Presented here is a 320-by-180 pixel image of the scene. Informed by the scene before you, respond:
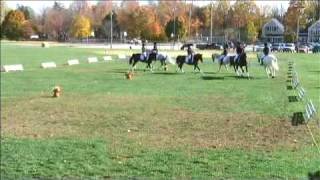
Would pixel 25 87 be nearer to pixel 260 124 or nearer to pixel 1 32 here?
pixel 260 124

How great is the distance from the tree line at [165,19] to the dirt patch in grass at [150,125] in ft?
7.43

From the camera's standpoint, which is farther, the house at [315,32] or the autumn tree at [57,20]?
the autumn tree at [57,20]

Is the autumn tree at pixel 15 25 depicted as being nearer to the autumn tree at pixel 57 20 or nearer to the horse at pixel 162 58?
the autumn tree at pixel 57 20

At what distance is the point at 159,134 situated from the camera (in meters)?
13.3

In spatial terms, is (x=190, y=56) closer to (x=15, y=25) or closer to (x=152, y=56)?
(x=152, y=56)

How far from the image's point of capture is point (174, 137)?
1298cm

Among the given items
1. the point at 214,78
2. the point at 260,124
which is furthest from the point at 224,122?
the point at 214,78

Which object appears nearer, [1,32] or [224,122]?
[224,122]

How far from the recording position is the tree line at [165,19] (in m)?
6.81

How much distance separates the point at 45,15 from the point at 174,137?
2437 cm

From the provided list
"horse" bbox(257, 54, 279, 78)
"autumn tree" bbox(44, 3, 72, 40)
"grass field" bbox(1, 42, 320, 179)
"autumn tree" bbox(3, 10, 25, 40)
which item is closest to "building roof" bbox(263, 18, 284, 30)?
"grass field" bbox(1, 42, 320, 179)

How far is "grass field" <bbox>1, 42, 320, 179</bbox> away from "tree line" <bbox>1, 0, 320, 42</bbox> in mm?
690

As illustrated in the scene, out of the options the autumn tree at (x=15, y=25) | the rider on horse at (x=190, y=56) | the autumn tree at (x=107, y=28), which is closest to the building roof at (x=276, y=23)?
the rider on horse at (x=190, y=56)

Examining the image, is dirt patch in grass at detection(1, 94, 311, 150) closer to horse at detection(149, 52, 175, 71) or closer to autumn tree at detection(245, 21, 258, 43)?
autumn tree at detection(245, 21, 258, 43)
